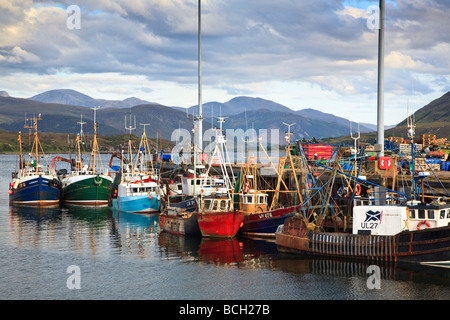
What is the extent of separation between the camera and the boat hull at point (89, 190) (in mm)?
81000

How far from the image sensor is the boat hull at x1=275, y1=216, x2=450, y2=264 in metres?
37.0

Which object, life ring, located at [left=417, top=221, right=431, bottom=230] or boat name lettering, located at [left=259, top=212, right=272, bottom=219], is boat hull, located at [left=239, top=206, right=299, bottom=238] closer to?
boat name lettering, located at [left=259, top=212, right=272, bottom=219]

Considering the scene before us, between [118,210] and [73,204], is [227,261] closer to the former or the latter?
[118,210]

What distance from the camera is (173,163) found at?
94.8 meters

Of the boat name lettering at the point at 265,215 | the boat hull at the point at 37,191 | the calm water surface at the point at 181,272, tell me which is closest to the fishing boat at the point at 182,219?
the calm water surface at the point at 181,272

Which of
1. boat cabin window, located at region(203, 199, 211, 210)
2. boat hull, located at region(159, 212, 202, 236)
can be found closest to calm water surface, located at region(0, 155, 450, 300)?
boat hull, located at region(159, 212, 202, 236)

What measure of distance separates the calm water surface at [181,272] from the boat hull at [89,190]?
26.3 m

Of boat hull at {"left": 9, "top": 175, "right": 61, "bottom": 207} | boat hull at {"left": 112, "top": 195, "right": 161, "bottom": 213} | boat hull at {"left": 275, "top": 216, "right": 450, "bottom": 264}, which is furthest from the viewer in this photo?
boat hull at {"left": 9, "top": 175, "right": 61, "bottom": 207}

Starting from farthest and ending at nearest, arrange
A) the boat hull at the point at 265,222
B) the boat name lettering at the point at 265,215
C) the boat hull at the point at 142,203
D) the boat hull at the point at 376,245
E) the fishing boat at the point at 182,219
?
the boat hull at the point at 142,203, the fishing boat at the point at 182,219, the boat name lettering at the point at 265,215, the boat hull at the point at 265,222, the boat hull at the point at 376,245

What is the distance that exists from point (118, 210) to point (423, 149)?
41.1 m

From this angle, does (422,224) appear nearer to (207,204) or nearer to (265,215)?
(265,215)

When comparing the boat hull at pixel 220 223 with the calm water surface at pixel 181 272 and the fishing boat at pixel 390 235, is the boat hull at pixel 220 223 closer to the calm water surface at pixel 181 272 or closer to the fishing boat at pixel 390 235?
the calm water surface at pixel 181 272

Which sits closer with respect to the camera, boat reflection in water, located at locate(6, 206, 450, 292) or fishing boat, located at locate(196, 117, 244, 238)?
boat reflection in water, located at locate(6, 206, 450, 292)

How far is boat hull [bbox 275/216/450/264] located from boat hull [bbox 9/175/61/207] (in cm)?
4688
